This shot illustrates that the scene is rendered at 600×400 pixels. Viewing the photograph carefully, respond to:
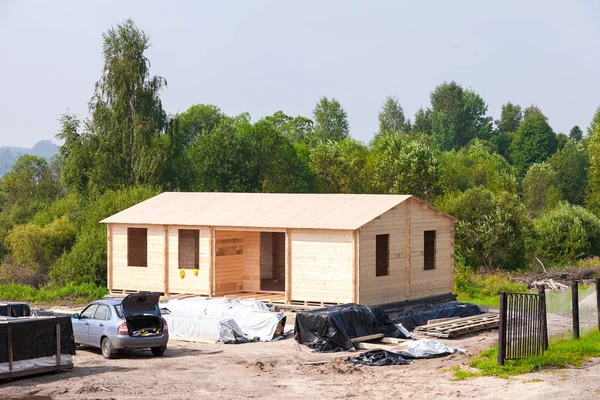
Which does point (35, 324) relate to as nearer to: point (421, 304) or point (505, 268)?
point (421, 304)

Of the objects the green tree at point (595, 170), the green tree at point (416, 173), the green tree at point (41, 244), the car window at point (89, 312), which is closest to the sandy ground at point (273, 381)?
A: the car window at point (89, 312)

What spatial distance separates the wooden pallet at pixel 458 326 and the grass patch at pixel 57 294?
15241 millimetres

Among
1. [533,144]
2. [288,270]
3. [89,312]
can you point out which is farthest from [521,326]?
[533,144]

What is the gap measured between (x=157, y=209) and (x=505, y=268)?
65.7 ft

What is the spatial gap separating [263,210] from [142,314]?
37.1 ft

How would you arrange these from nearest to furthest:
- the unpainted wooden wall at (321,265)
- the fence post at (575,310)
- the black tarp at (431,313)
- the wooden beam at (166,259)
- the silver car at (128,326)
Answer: the silver car at (128,326) < the fence post at (575,310) < the black tarp at (431,313) < the unpainted wooden wall at (321,265) < the wooden beam at (166,259)

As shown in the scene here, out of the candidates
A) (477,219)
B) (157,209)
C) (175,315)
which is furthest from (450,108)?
(175,315)

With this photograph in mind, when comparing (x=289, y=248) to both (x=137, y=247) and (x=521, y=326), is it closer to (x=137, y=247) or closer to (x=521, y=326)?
(x=137, y=247)

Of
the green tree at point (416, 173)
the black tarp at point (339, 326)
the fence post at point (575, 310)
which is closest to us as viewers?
the fence post at point (575, 310)

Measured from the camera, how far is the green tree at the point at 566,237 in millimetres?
47938

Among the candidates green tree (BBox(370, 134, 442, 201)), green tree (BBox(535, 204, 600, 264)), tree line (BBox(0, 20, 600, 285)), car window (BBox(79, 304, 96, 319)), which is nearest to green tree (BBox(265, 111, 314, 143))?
tree line (BBox(0, 20, 600, 285))

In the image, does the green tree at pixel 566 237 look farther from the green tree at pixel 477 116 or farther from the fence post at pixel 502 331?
the green tree at pixel 477 116

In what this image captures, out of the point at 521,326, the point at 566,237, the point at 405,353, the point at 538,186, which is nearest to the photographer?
the point at 521,326

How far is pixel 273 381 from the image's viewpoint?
60.5ft
